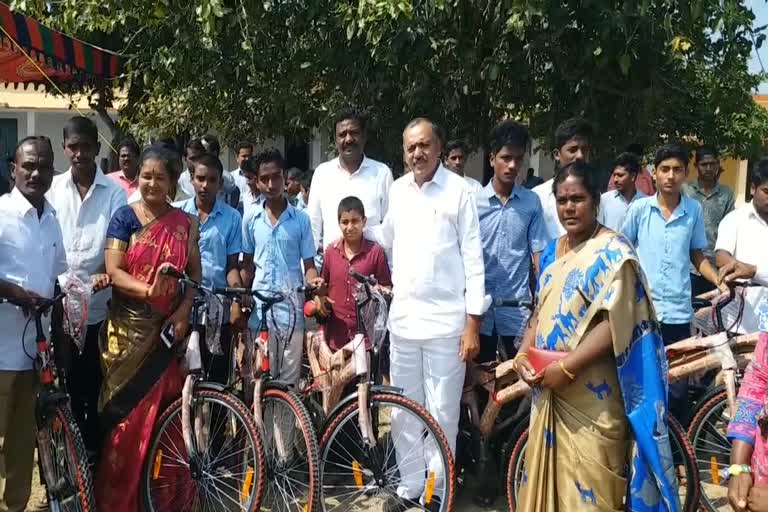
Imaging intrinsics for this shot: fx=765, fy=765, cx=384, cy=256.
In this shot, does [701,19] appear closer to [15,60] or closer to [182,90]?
[182,90]

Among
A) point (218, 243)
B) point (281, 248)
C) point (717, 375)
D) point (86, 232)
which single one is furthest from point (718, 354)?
point (86, 232)

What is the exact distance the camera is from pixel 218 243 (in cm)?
439

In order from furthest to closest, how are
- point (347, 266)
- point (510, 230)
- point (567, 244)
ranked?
point (347, 266)
point (510, 230)
point (567, 244)

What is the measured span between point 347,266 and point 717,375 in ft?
6.85

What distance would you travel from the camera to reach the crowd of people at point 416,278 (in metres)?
3.00

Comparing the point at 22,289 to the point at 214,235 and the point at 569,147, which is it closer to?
the point at 214,235

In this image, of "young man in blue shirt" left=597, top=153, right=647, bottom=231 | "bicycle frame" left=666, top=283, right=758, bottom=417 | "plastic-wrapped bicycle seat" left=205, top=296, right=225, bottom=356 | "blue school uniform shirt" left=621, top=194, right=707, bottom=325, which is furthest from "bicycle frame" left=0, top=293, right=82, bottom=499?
"young man in blue shirt" left=597, top=153, right=647, bottom=231

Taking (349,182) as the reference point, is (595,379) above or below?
below

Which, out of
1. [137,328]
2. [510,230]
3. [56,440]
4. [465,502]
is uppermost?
[510,230]

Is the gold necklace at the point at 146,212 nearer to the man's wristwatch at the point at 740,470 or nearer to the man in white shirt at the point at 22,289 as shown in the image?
the man in white shirt at the point at 22,289

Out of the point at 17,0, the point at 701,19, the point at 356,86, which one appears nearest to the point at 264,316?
the point at 356,86

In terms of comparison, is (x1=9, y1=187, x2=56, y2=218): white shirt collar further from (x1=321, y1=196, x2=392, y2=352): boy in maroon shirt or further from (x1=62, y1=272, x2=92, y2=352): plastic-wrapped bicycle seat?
(x1=321, y1=196, x2=392, y2=352): boy in maroon shirt

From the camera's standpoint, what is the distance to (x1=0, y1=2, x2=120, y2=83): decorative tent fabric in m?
6.48

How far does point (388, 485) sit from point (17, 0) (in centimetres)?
618
